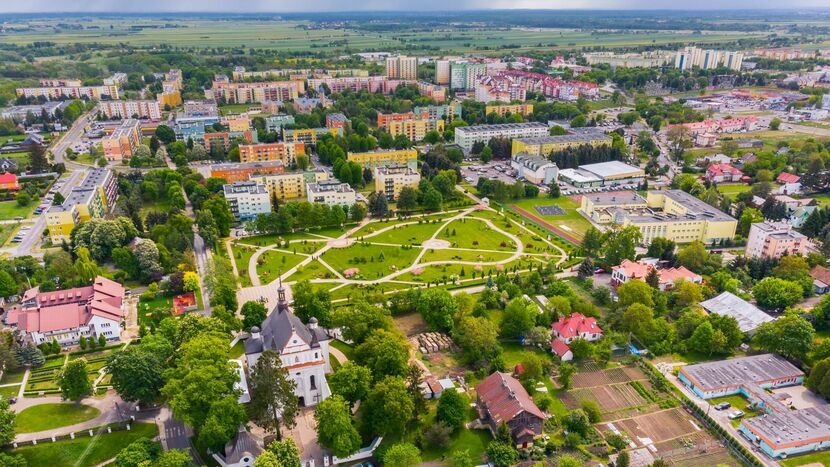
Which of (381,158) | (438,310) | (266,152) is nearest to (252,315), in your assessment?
(438,310)

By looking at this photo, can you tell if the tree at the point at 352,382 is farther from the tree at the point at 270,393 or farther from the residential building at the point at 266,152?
the residential building at the point at 266,152

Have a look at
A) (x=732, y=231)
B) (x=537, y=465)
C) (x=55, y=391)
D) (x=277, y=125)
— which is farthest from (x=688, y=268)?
(x=277, y=125)

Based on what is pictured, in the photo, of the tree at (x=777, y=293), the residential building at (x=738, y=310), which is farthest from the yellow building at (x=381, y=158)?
the tree at (x=777, y=293)

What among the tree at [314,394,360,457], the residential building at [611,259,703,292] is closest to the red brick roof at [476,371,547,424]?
the tree at [314,394,360,457]

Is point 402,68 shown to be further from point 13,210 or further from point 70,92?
point 13,210

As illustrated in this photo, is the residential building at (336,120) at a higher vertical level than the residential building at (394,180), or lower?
higher

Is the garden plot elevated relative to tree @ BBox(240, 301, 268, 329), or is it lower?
lower

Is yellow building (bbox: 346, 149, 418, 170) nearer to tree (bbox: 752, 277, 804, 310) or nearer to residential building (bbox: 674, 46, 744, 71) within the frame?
tree (bbox: 752, 277, 804, 310)
